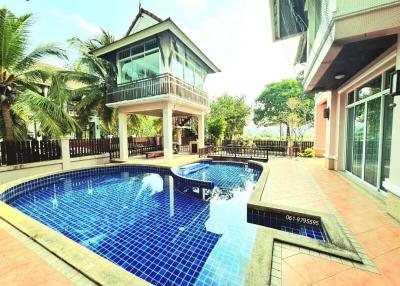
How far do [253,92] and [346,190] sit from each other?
27.8 m

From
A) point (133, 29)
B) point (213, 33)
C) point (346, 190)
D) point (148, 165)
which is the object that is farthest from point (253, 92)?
point (346, 190)

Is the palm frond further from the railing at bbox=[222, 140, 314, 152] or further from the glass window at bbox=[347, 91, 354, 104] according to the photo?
the glass window at bbox=[347, 91, 354, 104]

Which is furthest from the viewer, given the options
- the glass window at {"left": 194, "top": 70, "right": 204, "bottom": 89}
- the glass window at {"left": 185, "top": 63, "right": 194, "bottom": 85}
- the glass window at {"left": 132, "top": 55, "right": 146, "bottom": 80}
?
the glass window at {"left": 194, "top": 70, "right": 204, "bottom": 89}

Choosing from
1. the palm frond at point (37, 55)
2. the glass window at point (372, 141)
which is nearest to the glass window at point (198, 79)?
the palm frond at point (37, 55)

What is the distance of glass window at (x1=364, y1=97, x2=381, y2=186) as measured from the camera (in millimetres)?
4895

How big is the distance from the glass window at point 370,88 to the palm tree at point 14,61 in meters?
Result: 12.5

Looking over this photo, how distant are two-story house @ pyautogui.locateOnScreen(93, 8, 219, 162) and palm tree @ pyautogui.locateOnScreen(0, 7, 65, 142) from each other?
11.8ft

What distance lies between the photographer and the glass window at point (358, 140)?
597 cm

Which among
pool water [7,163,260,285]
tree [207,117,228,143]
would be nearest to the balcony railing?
tree [207,117,228,143]

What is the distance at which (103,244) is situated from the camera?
3773mm

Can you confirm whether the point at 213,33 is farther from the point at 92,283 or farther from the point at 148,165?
the point at 92,283

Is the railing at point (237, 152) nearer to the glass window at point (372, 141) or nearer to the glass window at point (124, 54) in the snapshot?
the glass window at point (372, 141)

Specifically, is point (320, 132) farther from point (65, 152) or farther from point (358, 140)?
point (65, 152)

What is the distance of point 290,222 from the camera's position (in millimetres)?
4059
